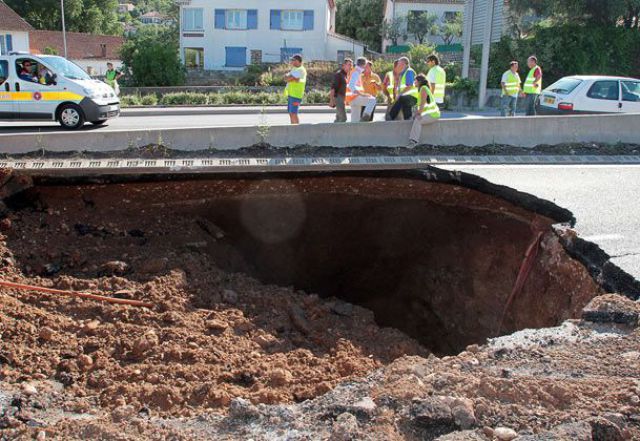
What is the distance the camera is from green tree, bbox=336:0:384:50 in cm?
5406

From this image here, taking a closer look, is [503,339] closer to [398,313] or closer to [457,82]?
[398,313]

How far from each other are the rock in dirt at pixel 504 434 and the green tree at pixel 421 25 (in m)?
47.4

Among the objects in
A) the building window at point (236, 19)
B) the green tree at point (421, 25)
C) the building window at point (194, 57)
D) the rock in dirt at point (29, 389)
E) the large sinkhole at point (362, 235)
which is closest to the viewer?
the rock in dirt at point (29, 389)

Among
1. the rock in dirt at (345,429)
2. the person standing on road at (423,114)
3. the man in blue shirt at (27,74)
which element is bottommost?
the rock in dirt at (345,429)

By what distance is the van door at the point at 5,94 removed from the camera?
14703mm

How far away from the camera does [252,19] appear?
45500mm

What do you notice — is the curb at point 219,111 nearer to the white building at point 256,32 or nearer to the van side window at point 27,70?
the van side window at point 27,70

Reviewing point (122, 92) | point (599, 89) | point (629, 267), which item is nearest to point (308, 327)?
point (629, 267)

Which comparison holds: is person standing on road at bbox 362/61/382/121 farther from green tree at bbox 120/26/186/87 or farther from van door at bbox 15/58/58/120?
green tree at bbox 120/26/186/87

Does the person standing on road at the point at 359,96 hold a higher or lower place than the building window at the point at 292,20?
lower

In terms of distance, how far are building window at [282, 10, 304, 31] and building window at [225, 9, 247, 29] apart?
2.82 m

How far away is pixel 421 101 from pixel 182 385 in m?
7.60

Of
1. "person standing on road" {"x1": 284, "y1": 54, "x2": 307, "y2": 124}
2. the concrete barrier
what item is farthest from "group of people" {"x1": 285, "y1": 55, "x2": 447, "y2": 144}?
the concrete barrier

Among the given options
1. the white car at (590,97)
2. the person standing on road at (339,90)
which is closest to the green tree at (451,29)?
the white car at (590,97)
